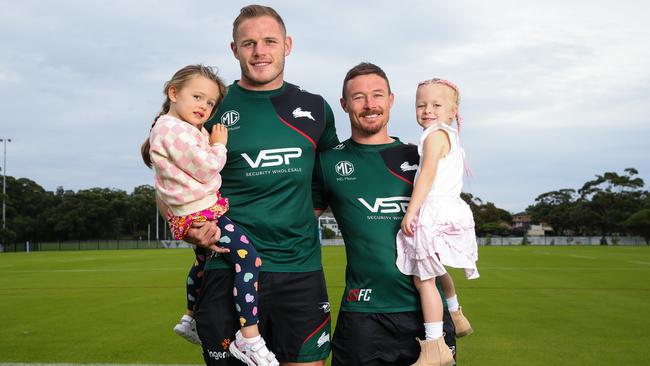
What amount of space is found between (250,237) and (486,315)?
289 inches

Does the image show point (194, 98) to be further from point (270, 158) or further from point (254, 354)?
point (254, 354)

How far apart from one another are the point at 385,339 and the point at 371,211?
0.74 m

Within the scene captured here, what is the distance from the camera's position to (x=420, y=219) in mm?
3145

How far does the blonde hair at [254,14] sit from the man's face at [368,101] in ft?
1.75

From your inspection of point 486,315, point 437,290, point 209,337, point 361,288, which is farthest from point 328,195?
point 486,315

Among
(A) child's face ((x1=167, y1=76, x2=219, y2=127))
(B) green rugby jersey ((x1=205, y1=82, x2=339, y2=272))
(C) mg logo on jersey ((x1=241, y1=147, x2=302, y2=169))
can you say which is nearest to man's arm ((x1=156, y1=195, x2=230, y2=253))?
(B) green rugby jersey ((x1=205, y1=82, x2=339, y2=272))

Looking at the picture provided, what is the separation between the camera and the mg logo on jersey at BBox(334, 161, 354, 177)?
352 centimetres

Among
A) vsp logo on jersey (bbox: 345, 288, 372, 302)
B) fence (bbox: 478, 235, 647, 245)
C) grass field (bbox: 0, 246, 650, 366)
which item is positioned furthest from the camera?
fence (bbox: 478, 235, 647, 245)

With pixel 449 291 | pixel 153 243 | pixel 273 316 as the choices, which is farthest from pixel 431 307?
pixel 153 243

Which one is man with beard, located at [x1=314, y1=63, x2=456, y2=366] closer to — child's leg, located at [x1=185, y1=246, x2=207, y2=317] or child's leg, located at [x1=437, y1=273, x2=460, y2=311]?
child's leg, located at [x1=437, y1=273, x2=460, y2=311]

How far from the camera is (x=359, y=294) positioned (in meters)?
3.38

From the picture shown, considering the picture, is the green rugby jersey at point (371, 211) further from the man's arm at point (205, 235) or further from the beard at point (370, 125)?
the man's arm at point (205, 235)

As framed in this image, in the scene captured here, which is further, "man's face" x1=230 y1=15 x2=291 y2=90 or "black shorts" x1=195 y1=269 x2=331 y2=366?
"man's face" x1=230 y1=15 x2=291 y2=90

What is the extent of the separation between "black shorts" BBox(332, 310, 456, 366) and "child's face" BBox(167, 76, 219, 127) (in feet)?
4.81
